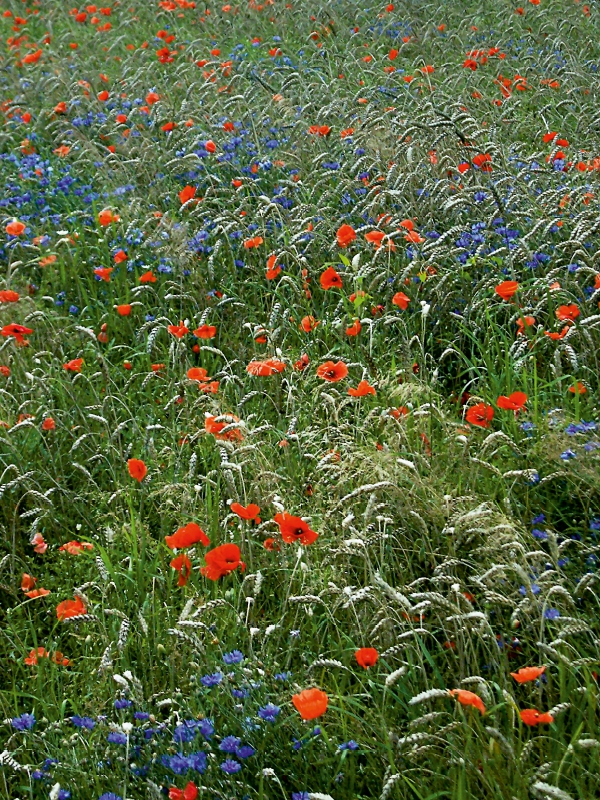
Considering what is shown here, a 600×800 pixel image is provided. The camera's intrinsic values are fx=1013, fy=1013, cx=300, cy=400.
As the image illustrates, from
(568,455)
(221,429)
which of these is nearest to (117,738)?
(221,429)

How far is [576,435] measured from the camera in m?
2.46

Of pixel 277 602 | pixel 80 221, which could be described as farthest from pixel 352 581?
pixel 80 221

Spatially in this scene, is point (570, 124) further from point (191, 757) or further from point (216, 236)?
point (191, 757)

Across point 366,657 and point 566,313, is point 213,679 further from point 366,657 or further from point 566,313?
point 566,313

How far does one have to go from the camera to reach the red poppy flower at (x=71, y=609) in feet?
7.51

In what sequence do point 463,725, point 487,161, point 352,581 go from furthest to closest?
point 487,161, point 352,581, point 463,725

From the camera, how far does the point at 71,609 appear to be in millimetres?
2295

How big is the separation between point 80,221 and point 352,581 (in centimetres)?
272

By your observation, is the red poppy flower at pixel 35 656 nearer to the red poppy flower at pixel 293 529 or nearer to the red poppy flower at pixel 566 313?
the red poppy flower at pixel 293 529

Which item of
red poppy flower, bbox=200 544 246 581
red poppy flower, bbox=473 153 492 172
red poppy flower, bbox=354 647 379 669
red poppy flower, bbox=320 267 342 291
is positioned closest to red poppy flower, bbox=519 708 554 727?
red poppy flower, bbox=354 647 379 669

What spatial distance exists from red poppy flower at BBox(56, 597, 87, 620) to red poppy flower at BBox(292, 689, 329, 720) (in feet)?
2.26

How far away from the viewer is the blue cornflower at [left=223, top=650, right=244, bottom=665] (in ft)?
6.63

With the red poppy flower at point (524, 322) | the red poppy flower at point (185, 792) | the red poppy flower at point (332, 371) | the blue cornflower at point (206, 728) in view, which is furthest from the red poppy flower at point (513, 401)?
the red poppy flower at point (185, 792)

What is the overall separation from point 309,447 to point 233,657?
3.19ft
